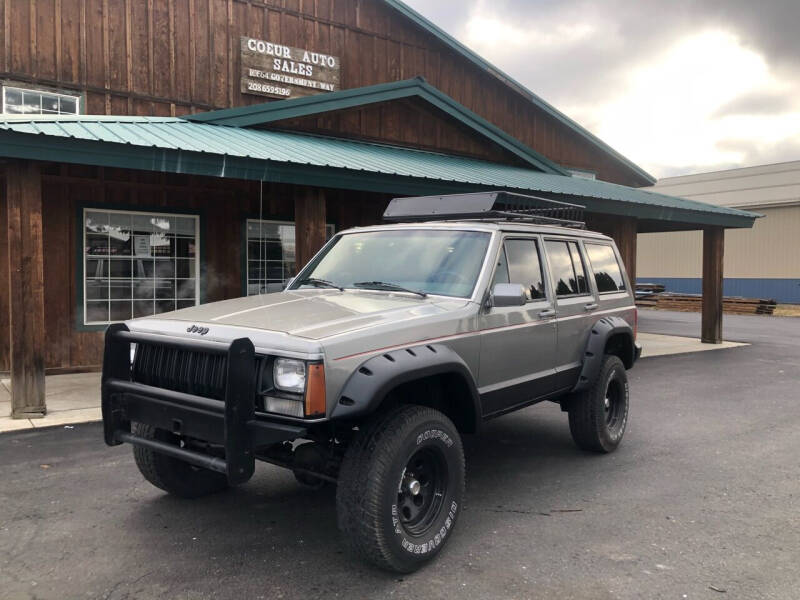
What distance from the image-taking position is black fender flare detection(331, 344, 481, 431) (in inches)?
128

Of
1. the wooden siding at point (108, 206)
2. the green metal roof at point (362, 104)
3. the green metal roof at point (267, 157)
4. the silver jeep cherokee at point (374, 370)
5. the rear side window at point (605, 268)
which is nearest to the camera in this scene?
the silver jeep cherokee at point (374, 370)

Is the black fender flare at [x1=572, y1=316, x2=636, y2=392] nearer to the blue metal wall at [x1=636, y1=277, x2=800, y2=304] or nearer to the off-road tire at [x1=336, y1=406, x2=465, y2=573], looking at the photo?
the off-road tire at [x1=336, y1=406, x2=465, y2=573]

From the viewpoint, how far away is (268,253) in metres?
11.8

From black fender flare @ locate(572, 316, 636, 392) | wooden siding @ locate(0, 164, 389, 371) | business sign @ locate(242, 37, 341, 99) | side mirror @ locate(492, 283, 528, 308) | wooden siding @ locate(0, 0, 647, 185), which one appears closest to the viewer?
side mirror @ locate(492, 283, 528, 308)

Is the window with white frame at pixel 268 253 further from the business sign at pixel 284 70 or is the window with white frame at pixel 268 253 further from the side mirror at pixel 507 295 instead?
the side mirror at pixel 507 295

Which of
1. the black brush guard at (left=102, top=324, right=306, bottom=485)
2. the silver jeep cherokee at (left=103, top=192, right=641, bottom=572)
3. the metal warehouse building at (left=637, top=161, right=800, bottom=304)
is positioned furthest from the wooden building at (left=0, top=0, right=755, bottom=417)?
the metal warehouse building at (left=637, top=161, right=800, bottom=304)

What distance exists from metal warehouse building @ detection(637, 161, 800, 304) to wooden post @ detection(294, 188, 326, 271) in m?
29.7

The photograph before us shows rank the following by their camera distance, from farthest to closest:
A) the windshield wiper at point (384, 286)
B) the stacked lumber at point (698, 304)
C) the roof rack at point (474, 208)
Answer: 1. the stacked lumber at point (698, 304)
2. the roof rack at point (474, 208)
3. the windshield wiper at point (384, 286)

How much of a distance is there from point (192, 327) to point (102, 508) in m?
1.74

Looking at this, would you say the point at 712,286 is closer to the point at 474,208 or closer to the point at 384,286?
the point at 474,208

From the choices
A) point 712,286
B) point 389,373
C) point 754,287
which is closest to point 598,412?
point 389,373

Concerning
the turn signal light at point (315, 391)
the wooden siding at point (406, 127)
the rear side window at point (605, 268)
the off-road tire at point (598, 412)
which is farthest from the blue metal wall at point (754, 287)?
the turn signal light at point (315, 391)

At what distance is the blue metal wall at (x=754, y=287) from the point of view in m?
31.6

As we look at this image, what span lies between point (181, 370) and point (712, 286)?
14.6 m
